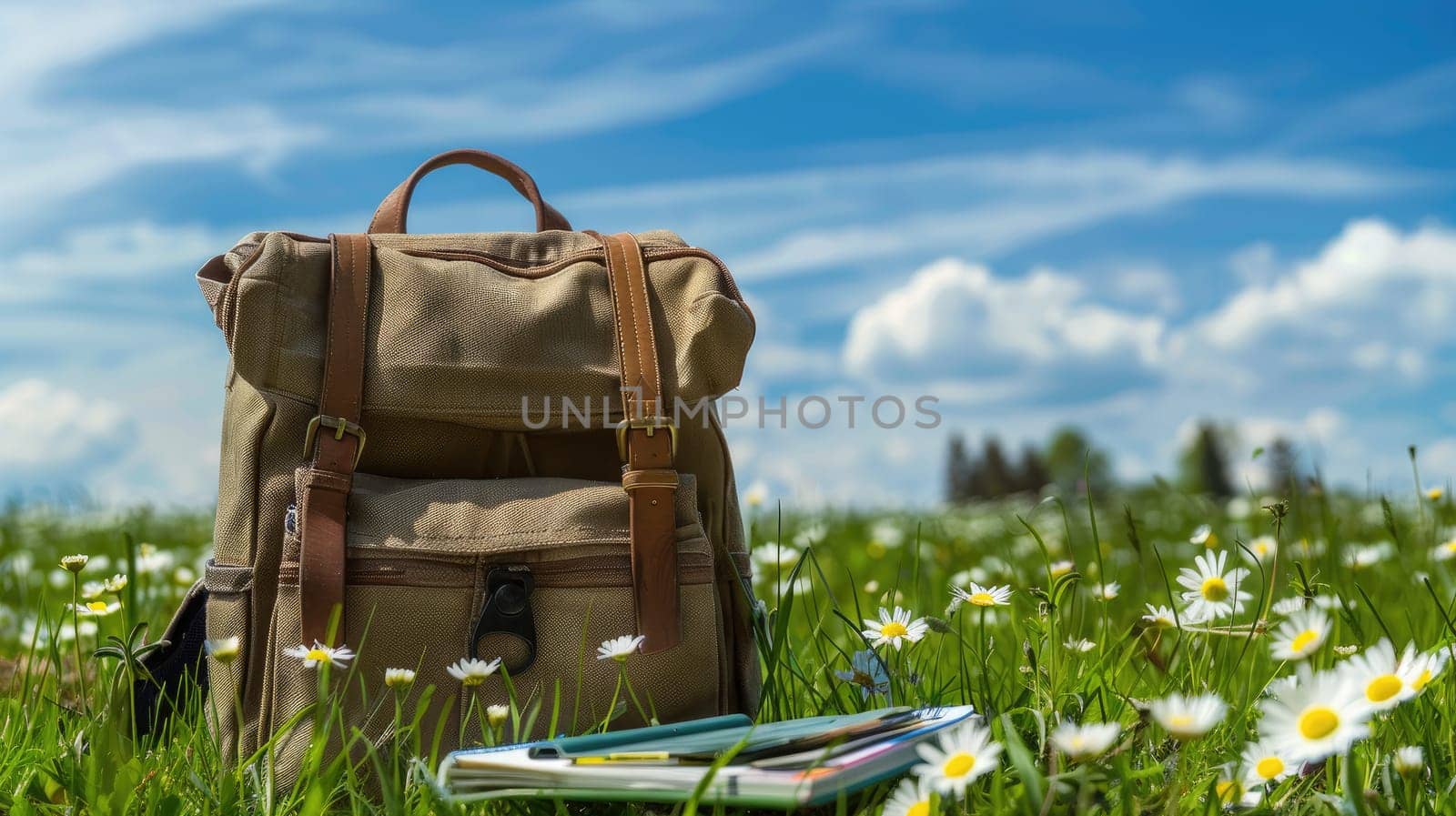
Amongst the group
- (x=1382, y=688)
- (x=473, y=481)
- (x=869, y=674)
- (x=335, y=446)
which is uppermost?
(x=335, y=446)

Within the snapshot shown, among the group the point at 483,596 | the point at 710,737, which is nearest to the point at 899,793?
the point at 710,737

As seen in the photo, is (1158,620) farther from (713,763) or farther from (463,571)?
(463,571)

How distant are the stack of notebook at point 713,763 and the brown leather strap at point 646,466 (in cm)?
58

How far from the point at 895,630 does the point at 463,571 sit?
108cm

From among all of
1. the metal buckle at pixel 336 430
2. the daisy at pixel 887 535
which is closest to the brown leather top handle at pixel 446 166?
the metal buckle at pixel 336 430

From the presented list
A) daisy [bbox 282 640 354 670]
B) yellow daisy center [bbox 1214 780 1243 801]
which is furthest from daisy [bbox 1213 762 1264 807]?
daisy [bbox 282 640 354 670]

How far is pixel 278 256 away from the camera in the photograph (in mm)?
3102

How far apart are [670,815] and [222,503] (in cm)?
164

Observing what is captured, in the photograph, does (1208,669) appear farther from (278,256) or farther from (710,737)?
(278,256)

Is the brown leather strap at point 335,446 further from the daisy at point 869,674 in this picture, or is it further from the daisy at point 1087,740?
the daisy at point 1087,740

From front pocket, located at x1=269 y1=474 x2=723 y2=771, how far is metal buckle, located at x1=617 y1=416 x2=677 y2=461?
0.18 m

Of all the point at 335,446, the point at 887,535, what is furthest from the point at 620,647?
the point at 887,535

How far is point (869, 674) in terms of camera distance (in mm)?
2795

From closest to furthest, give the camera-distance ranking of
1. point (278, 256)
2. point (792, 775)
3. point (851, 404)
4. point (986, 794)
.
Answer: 1. point (792, 775)
2. point (986, 794)
3. point (278, 256)
4. point (851, 404)
